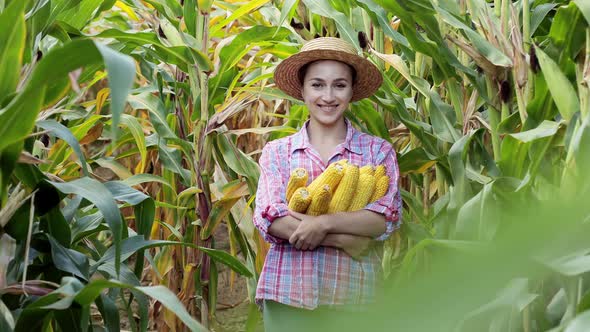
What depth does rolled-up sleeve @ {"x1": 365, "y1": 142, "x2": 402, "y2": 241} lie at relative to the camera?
1497 mm

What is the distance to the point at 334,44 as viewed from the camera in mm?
1589

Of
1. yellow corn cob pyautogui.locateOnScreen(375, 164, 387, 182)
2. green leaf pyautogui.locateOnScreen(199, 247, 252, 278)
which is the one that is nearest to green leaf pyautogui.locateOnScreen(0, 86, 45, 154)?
green leaf pyautogui.locateOnScreen(199, 247, 252, 278)

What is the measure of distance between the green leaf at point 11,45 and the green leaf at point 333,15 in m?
0.94

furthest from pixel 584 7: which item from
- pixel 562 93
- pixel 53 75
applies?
pixel 53 75

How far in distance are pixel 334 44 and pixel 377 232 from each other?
401 mm

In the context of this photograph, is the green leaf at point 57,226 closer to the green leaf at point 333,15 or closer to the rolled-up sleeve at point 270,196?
the rolled-up sleeve at point 270,196

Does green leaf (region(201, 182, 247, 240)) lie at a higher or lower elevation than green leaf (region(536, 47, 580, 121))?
lower

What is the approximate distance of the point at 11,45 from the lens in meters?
1.04

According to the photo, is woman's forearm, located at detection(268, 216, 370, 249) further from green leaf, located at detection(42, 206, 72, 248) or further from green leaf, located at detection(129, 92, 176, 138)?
green leaf, located at detection(129, 92, 176, 138)

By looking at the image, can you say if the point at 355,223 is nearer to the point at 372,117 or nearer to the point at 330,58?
the point at 330,58

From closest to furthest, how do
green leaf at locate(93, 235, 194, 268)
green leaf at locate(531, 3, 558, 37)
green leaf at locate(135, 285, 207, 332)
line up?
green leaf at locate(135, 285, 207, 332)
green leaf at locate(93, 235, 194, 268)
green leaf at locate(531, 3, 558, 37)

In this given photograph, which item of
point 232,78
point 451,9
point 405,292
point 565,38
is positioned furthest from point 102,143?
point 405,292

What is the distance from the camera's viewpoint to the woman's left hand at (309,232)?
4.69 ft

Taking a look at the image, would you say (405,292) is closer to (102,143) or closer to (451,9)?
(451,9)
